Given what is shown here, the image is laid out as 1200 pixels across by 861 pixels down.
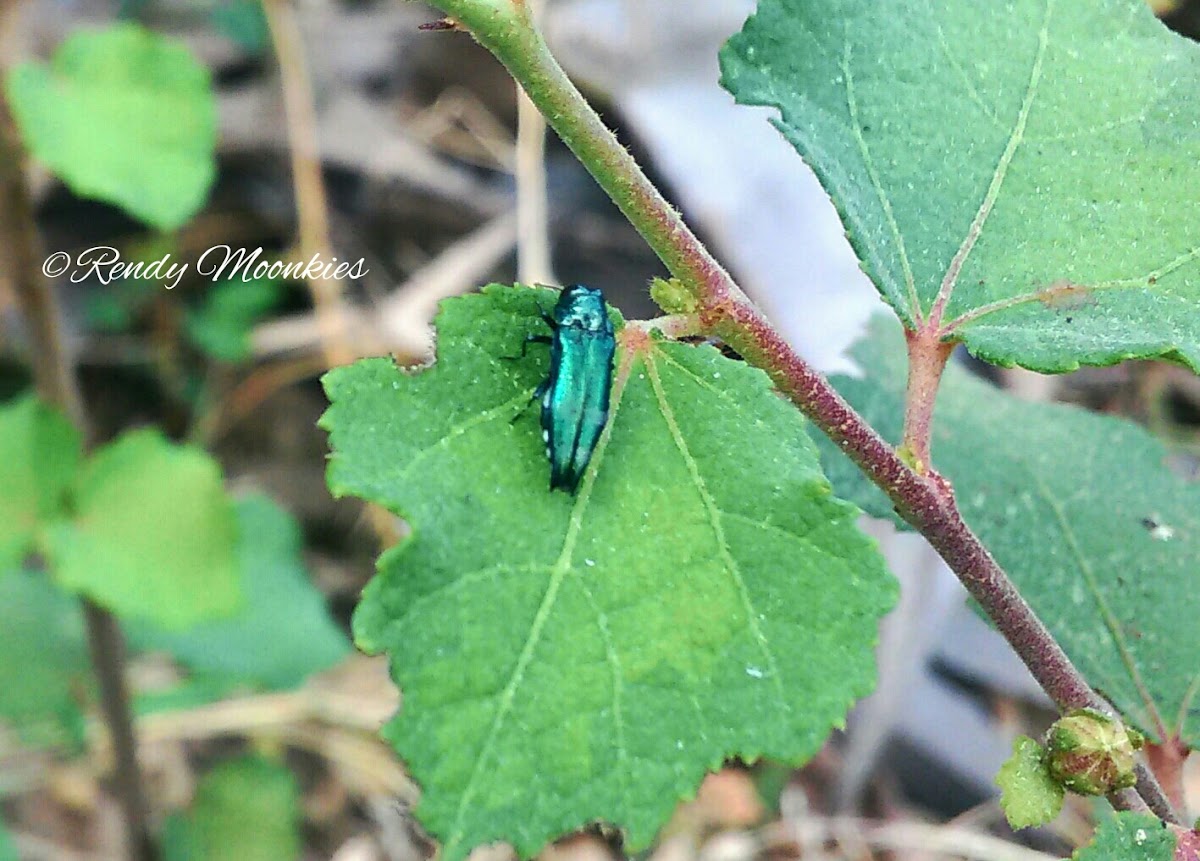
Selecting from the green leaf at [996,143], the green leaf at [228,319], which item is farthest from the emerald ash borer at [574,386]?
the green leaf at [228,319]

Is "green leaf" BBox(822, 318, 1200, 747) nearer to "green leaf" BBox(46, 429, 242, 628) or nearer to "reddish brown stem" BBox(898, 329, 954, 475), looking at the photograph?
"reddish brown stem" BBox(898, 329, 954, 475)

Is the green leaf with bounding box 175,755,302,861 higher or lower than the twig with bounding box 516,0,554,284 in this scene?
lower

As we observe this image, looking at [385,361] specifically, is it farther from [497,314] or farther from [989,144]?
[989,144]

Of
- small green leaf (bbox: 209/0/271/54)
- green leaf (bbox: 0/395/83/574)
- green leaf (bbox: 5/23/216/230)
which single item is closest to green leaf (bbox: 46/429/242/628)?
green leaf (bbox: 0/395/83/574)

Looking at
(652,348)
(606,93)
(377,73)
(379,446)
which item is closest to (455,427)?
(379,446)

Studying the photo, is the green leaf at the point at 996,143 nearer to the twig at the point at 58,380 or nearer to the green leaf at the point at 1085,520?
the green leaf at the point at 1085,520

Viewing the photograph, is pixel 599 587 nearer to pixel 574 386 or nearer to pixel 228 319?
pixel 574 386
